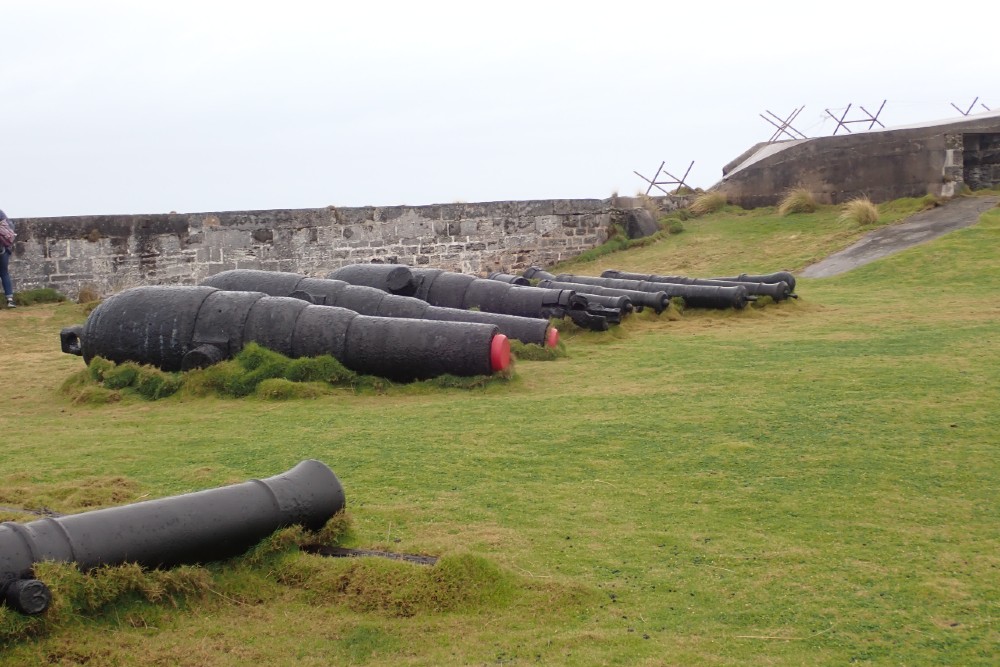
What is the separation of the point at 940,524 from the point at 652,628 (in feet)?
5.81

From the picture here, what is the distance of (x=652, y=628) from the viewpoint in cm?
381

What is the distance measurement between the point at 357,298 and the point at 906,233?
10812 millimetres

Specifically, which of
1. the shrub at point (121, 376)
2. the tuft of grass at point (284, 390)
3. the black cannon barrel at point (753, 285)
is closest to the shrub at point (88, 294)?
the shrub at point (121, 376)

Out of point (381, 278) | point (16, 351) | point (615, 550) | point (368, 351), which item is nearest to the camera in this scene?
point (615, 550)

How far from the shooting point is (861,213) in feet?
61.2

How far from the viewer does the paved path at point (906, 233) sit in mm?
16406

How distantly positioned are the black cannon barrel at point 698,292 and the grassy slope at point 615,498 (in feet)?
7.55

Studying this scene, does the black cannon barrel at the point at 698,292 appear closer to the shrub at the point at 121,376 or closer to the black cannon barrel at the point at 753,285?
the black cannon barrel at the point at 753,285

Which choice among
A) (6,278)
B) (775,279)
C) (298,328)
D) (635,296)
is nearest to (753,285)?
(775,279)

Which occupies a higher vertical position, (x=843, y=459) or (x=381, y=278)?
(x=381, y=278)

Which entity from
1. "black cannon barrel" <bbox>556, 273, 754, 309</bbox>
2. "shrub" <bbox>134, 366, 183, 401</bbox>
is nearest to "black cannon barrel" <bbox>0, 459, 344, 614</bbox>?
"shrub" <bbox>134, 366, 183, 401</bbox>

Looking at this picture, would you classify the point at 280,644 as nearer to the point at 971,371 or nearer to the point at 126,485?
the point at 126,485

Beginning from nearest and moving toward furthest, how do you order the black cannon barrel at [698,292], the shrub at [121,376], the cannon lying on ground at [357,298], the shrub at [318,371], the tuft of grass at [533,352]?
the shrub at [318,371] → the shrub at [121,376] → the cannon lying on ground at [357,298] → the tuft of grass at [533,352] → the black cannon barrel at [698,292]

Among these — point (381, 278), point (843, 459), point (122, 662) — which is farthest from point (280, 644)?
point (381, 278)
